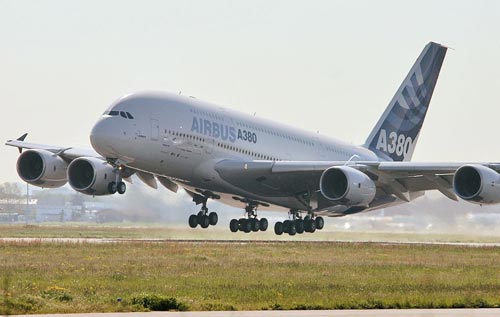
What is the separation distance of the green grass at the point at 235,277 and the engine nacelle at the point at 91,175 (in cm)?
493

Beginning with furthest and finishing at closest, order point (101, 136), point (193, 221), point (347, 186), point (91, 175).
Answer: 1. point (193, 221)
2. point (91, 175)
3. point (347, 186)
4. point (101, 136)

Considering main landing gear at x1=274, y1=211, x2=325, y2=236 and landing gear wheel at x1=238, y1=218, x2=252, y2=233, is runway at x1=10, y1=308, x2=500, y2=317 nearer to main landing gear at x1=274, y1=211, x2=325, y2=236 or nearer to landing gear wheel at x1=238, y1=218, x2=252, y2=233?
main landing gear at x1=274, y1=211, x2=325, y2=236

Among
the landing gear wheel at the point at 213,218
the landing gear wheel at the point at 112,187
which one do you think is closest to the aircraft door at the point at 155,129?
the landing gear wheel at the point at 112,187

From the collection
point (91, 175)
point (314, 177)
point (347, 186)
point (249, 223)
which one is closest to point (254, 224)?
point (249, 223)

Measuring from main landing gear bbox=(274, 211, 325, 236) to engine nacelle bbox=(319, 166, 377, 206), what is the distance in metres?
5.47

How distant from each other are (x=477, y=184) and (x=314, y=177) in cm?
838

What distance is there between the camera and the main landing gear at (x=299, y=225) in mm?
49531

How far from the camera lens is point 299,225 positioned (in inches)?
1962

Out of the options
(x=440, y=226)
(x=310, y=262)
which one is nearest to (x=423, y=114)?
(x=440, y=226)

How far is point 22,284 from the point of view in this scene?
78.4ft

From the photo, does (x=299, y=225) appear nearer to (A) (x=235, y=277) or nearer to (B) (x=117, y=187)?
(B) (x=117, y=187)

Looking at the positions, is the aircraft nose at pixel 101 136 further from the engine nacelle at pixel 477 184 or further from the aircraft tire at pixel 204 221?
the engine nacelle at pixel 477 184

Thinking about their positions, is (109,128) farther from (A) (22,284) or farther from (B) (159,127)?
(A) (22,284)

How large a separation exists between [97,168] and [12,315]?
27.1m
